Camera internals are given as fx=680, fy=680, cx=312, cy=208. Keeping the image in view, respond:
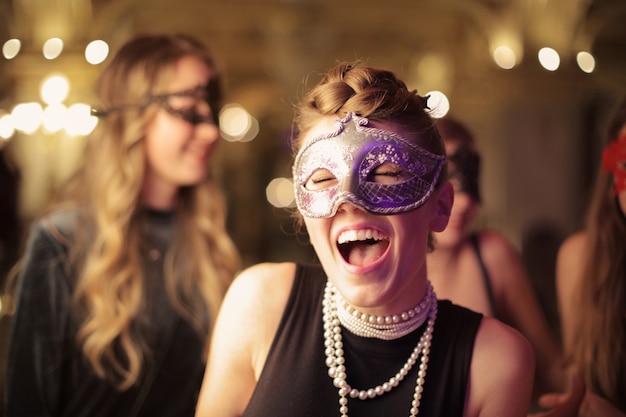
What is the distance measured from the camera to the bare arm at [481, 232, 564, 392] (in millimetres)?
1933

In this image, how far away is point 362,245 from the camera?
1303 millimetres

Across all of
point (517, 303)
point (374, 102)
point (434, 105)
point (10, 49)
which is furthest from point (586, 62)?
point (10, 49)

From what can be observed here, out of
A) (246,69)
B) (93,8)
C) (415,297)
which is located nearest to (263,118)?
(246,69)

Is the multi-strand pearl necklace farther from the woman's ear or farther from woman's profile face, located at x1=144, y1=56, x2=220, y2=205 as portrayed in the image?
woman's profile face, located at x1=144, y1=56, x2=220, y2=205

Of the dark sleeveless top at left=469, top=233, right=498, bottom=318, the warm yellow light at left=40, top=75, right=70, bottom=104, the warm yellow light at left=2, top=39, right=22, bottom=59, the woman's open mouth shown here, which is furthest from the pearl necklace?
the warm yellow light at left=40, top=75, right=70, bottom=104

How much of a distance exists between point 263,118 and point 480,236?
16014mm

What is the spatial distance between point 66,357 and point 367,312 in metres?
1.20

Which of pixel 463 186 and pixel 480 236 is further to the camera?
pixel 480 236

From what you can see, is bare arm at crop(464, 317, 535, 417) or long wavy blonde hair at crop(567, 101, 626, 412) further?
long wavy blonde hair at crop(567, 101, 626, 412)

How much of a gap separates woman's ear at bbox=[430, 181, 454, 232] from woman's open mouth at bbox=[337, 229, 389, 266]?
135 mm

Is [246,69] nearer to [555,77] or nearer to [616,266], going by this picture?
[555,77]

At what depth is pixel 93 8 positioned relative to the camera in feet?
19.2

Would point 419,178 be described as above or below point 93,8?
below

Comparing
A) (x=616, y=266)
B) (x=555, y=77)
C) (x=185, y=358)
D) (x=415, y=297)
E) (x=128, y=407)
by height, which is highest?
(x=555, y=77)
